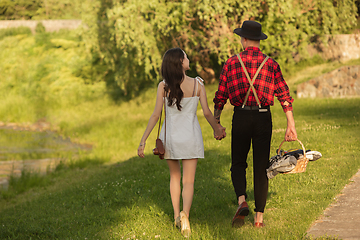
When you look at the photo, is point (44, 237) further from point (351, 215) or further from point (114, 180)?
point (351, 215)

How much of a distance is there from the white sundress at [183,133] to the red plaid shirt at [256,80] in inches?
17.4

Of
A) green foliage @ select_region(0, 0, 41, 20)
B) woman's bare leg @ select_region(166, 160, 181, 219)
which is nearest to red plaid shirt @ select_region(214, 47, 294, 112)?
woman's bare leg @ select_region(166, 160, 181, 219)

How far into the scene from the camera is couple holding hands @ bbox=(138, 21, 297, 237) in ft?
14.6

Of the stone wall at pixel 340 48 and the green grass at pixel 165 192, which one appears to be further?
the stone wall at pixel 340 48

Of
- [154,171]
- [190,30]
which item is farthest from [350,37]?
[154,171]

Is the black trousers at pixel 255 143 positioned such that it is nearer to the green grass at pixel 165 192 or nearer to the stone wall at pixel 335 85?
the green grass at pixel 165 192

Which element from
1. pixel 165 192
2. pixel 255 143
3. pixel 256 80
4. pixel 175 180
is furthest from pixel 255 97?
pixel 165 192

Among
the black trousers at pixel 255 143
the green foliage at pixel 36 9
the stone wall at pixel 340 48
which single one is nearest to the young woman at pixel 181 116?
the black trousers at pixel 255 143

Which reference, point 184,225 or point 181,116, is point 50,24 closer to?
point 181,116

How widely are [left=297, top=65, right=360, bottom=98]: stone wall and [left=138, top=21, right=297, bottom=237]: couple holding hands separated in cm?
1238

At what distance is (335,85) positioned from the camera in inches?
629

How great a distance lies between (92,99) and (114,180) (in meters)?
18.2

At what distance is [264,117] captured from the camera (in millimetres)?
4473

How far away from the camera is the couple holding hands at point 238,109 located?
4457 millimetres
